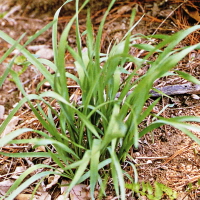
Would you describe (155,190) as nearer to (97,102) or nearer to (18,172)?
(97,102)

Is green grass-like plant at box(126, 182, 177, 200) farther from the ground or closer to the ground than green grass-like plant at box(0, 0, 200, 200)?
closer to the ground

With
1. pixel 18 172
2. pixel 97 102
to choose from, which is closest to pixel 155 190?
pixel 97 102

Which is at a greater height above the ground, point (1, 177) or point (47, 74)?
point (47, 74)

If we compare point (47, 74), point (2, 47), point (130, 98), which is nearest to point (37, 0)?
point (2, 47)

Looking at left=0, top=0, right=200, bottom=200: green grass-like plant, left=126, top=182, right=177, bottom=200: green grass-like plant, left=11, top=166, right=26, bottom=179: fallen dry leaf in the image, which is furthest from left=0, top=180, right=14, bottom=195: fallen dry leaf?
left=126, top=182, right=177, bottom=200: green grass-like plant

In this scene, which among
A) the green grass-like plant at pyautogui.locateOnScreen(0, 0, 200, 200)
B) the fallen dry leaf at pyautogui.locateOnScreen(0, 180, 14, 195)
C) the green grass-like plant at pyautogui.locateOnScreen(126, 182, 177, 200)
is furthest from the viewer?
the fallen dry leaf at pyautogui.locateOnScreen(0, 180, 14, 195)

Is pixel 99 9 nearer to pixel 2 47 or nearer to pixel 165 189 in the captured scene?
pixel 2 47

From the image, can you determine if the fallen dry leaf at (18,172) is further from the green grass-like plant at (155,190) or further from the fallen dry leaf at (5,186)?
the green grass-like plant at (155,190)

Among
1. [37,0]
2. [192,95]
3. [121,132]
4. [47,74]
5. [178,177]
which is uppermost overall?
[37,0]

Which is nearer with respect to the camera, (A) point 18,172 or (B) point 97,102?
(B) point 97,102

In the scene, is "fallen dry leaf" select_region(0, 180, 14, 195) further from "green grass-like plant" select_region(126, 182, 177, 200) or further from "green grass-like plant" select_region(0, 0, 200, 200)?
"green grass-like plant" select_region(126, 182, 177, 200)

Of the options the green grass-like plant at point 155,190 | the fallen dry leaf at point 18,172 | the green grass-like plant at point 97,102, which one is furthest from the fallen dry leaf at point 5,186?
the green grass-like plant at point 155,190
